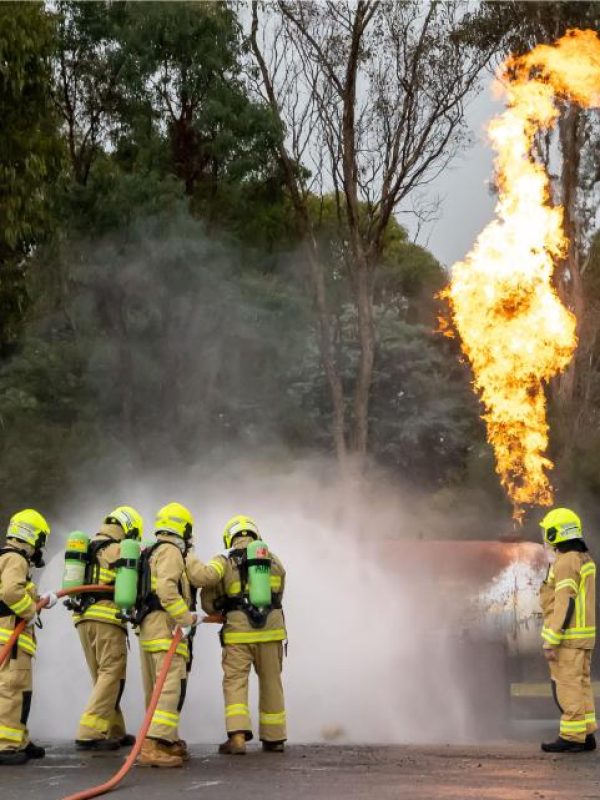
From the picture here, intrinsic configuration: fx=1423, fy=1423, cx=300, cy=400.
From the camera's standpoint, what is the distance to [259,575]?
414 inches

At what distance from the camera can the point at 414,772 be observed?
9508mm

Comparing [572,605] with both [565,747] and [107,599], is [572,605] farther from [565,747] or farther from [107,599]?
[107,599]

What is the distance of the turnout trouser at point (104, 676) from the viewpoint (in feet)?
35.2

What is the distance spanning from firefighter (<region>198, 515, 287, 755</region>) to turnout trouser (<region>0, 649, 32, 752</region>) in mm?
1448

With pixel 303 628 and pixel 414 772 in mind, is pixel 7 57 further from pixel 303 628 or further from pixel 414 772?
pixel 414 772

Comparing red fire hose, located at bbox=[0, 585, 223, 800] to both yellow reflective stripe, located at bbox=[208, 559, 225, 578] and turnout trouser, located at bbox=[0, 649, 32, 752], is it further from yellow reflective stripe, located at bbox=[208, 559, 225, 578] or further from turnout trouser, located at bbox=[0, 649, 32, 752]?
Result: yellow reflective stripe, located at bbox=[208, 559, 225, 578]

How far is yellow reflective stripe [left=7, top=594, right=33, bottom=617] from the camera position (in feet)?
33.4

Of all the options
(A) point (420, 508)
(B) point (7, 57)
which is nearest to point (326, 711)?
(B) point (7, 57)

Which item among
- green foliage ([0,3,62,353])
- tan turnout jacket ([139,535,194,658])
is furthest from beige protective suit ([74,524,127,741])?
green foliage ([0,3,62,353])

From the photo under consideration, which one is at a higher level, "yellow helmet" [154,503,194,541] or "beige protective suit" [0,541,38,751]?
"yellow helmet" [154,503,194,541]

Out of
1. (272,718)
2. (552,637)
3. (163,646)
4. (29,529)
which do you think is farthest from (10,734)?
(552,637)

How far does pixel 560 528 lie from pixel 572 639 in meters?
0.84

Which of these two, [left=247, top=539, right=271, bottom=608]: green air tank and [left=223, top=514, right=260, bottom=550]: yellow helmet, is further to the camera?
[left=223, top=514, right=260, bottom=550]: yellow helmet

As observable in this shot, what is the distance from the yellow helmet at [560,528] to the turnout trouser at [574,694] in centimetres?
83
